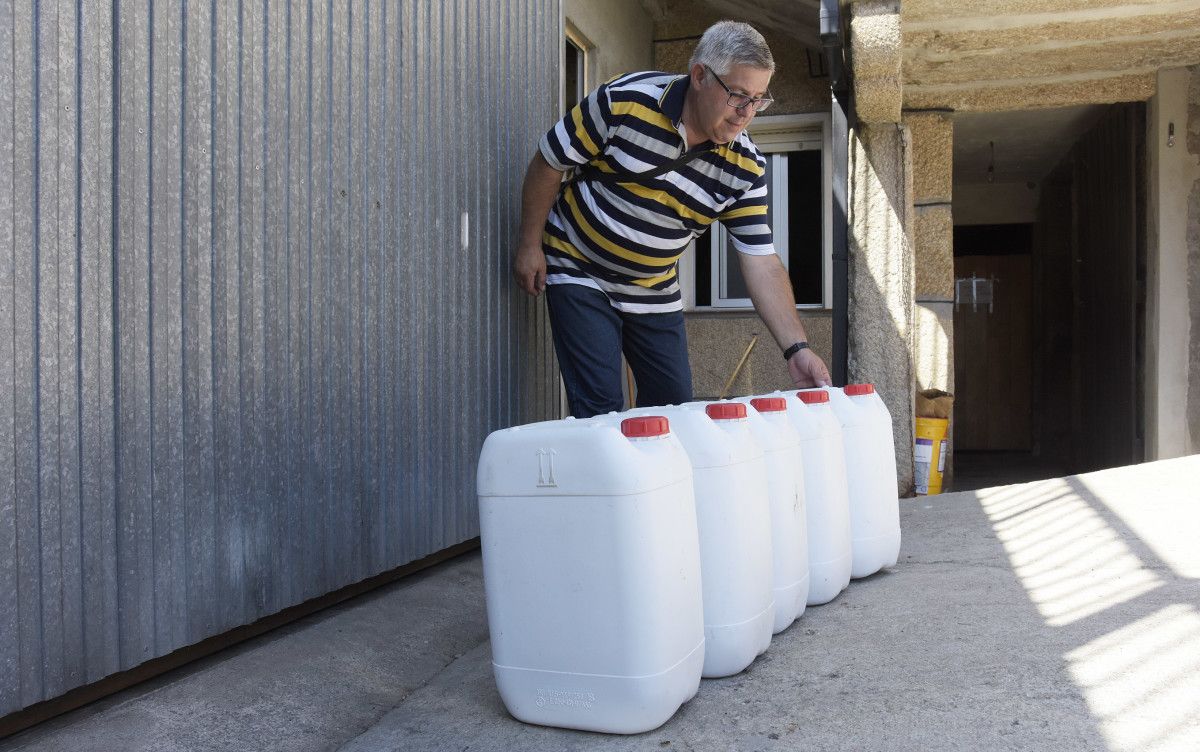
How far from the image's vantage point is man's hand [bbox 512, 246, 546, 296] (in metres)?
2.92

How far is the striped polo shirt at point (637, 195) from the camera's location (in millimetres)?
2693

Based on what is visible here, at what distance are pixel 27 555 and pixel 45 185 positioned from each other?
59 cm

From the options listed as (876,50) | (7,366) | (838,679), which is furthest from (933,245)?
(7,366)

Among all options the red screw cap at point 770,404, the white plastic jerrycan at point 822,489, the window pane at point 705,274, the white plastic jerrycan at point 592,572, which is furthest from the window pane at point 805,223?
the white plastic jerrycan at point 592,572

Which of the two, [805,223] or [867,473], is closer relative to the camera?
[867,473]

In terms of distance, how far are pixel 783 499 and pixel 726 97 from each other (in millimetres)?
1057

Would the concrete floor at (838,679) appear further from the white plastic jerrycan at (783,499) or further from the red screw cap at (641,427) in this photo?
the red screw cap at (641,427)

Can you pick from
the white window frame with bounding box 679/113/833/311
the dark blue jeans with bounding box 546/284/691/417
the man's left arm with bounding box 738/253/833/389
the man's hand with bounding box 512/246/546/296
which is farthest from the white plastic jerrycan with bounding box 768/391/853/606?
the white window frame with bounding box 679/113/833/311

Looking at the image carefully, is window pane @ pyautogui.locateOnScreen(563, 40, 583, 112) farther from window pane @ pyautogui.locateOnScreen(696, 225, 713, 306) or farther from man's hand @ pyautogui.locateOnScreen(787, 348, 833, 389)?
man's hand @ pyautogui.locateOnScreen(787, 348, 833, 389)

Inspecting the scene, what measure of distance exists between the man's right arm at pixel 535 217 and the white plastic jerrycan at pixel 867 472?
0.91 meters

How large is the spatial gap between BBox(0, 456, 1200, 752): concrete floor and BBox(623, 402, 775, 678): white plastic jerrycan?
0.08 meters

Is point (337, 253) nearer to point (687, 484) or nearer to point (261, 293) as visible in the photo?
point (261, 293)

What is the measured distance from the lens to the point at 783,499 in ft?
7.14

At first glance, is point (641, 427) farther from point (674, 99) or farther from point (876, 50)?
point (876, 50)
